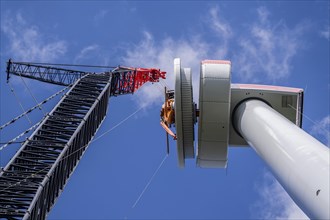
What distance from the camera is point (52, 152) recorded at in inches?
2709

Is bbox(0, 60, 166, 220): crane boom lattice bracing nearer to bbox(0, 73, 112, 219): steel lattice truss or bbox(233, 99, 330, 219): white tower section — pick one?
bbox(0, 73, 112, 219): steel lattice truss

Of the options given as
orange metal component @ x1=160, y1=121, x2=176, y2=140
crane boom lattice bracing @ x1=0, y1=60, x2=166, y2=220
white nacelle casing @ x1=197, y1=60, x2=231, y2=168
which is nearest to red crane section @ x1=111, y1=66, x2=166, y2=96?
crane boom lattice bracing @ x1=0, y1=60, x2=166, y2=220

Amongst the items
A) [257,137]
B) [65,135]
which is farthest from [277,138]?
[65,135]

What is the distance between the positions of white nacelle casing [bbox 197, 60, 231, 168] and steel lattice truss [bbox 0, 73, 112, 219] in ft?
110

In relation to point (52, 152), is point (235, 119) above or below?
above

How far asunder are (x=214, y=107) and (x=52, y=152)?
48483mm

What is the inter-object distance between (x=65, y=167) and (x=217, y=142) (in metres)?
43.9

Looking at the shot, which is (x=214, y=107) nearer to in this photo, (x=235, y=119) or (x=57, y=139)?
(x=235, y=119)

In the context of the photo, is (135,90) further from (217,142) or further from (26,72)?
(217,142)

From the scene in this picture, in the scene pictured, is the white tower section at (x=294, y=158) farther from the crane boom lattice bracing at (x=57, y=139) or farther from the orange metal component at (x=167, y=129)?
the crane boom lattice bracing at (x=57, y=139)

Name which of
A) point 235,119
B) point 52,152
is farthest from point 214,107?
point 52,152

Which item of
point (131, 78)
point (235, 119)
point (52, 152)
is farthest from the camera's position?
point (131, 78)

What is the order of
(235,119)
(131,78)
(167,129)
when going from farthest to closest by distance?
(131,78) → (167,129) → (235,119)

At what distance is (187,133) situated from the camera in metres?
26.7
